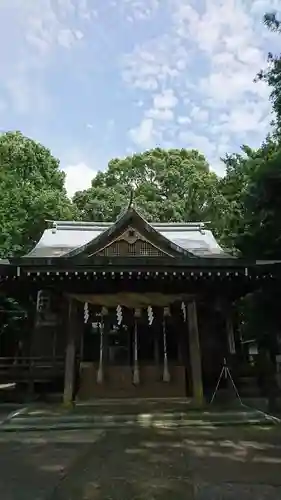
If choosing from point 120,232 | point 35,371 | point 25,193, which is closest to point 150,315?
point 120,232

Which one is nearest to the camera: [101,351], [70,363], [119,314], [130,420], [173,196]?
[130,420]

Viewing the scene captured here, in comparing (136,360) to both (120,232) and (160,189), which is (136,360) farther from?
(160,189)

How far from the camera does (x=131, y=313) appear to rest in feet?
36.2

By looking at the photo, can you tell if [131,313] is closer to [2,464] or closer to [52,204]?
[2,464]

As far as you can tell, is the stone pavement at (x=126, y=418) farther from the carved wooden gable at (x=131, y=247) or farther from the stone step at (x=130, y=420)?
the carved wooden gable at (x=131, y=247)

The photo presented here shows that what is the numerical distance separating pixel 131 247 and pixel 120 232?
21.0 inches

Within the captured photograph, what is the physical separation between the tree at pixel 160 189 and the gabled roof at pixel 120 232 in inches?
437

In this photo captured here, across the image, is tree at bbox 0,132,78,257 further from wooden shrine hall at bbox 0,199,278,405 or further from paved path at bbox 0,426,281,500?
paved path at bbox 0,426,281,500

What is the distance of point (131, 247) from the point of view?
12055mm

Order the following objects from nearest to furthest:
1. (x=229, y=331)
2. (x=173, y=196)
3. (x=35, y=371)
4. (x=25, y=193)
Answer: (x=35, y=371)
(x=229, y=331)
(x=25, y=193)
(x=173, y=196)

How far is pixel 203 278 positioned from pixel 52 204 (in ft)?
54.6

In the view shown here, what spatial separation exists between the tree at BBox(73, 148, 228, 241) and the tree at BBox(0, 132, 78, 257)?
2.92m

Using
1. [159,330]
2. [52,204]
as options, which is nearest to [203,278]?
[159,330]

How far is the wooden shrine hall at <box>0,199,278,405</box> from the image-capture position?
9.73 m
